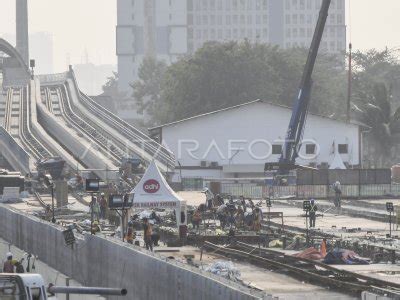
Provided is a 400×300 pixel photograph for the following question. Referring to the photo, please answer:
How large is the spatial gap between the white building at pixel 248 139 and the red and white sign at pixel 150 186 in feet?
211

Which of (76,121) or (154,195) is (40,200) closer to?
(154,195)

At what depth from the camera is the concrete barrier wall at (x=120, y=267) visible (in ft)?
83.7

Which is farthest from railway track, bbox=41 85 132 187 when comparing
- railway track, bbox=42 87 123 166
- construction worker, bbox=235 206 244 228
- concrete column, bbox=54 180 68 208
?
construction worker, bbox=235 206 244 228

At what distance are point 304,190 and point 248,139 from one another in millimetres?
34117

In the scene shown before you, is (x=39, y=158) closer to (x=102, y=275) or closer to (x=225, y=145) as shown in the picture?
(x=225, y=145)

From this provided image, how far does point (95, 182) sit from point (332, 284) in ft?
34.2

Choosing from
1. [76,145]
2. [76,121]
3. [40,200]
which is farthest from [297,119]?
[76,121]

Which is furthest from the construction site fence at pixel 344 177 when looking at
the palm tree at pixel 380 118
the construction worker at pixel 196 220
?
the palm tree at pixel 380 118

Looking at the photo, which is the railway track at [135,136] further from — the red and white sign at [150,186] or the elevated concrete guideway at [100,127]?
the red and white sign at [150,186]

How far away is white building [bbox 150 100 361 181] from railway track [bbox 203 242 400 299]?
6684cm

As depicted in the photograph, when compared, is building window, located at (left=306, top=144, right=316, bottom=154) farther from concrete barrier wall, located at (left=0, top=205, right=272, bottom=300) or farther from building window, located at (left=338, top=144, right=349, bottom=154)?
concrete barrier wall, located at (left=0, top=205, right=272, bottom=300)

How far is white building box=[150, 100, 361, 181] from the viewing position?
384ft

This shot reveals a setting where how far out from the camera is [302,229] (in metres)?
57.4

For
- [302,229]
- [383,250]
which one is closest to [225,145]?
[302,229]
